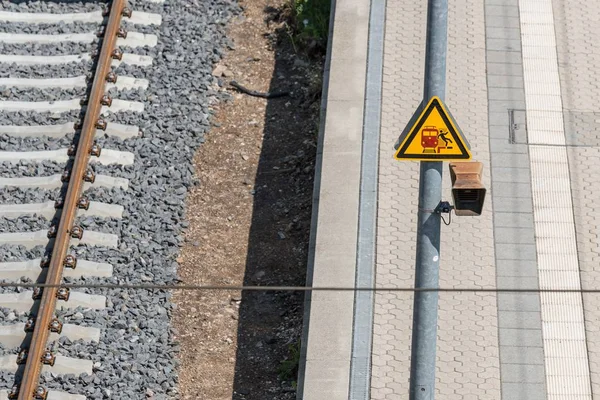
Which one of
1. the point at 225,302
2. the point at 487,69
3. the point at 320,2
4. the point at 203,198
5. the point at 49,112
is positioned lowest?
the point at 225,302

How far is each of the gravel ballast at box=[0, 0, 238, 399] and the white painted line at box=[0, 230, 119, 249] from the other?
0.29 ft

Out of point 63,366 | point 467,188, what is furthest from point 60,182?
point 467,188

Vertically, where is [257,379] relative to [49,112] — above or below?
below

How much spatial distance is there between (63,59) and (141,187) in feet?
8.01

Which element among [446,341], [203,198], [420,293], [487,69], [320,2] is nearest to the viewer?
[420,293]

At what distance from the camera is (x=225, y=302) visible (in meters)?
12.1

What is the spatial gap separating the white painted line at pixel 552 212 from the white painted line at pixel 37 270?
436 cm

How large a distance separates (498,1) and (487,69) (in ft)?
5.28

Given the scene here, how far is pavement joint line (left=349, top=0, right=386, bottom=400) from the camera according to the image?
11.0 meters

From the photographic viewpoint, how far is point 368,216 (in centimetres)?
1237

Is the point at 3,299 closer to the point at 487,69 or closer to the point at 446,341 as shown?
the point at 446,341

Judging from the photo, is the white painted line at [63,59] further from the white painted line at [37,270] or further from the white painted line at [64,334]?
the white painted line at [64,334]

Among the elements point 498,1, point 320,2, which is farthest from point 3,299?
point 498,1

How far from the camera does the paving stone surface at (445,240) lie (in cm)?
1100
